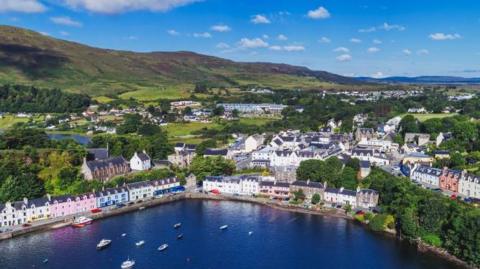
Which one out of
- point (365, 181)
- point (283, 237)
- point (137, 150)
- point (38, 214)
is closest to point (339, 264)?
point (283, 237)

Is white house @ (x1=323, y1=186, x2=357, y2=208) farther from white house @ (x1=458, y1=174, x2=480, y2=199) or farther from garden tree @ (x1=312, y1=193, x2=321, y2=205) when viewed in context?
white house @ (x1=458, y1=174, x2=480, y2=199)

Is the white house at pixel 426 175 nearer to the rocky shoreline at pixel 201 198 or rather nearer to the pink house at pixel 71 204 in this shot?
the rocky shoreline at pixel 201 198

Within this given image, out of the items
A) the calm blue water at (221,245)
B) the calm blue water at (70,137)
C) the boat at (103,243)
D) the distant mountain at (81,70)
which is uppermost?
Result: the distant mountain at (81,70)

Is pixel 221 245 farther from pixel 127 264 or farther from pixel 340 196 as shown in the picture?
pixel 340 196

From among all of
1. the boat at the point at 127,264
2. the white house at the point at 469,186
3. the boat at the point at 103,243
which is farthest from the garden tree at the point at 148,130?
the white house at the point at 469,186

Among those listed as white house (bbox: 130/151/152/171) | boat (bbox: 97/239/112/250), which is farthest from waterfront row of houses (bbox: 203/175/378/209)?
boat (bbox: 97/239/112/250)

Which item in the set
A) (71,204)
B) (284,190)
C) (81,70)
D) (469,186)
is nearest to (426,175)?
(469,186)
